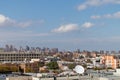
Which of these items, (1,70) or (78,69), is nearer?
(78,69)

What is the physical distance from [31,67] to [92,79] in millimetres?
37763

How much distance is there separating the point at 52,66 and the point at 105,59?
17.5 m

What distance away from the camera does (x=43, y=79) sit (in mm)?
19641

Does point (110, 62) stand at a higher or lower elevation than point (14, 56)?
lower

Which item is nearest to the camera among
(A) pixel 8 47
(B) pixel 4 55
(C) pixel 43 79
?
(C) pixel 43 79

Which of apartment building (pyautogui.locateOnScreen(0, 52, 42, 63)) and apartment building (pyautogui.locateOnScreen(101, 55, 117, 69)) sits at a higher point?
apartment building (pyautogui.locateOnScreen(0, 52, 42, 63))

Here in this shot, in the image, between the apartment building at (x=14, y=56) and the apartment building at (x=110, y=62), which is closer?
the apartment building at (x=110, y=62)

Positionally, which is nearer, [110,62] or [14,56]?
[110,62]

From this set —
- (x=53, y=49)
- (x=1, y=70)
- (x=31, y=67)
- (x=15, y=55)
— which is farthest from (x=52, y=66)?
(x=53, y=49)

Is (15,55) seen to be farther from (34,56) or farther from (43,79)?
(43,79)

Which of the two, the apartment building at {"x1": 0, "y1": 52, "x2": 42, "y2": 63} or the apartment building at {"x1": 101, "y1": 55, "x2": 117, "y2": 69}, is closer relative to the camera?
the apartment building at {"x1": 101, "y1": 55, "x2": 117, "y2": 69}

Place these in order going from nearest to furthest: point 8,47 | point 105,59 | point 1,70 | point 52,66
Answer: point 1,70, point 52,66, point 105,59, point 8,47

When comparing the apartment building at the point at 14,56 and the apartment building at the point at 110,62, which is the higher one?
the apartment building at the point at 14,56

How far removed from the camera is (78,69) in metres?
20.1
